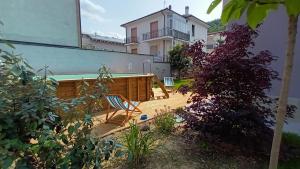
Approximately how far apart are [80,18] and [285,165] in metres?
12.7

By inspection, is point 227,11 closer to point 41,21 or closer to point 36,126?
point 36,126

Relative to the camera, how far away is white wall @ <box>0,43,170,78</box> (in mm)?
9305

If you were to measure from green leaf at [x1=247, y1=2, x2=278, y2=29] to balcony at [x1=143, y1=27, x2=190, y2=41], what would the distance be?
21.1m

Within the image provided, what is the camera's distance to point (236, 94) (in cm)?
310

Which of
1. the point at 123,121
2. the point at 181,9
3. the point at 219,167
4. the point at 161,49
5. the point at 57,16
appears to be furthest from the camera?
the point at 181,9

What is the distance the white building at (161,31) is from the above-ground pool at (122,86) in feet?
42.1

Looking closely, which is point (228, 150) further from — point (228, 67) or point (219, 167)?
point (228, 67)

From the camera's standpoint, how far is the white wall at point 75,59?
930 cm

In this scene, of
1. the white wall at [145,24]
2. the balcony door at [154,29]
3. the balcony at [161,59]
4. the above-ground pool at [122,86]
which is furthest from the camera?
the balcony door at [154,29]

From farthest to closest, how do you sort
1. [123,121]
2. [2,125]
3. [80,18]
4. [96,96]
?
[80,18] < [123,121] < [96,96] < [2,125]

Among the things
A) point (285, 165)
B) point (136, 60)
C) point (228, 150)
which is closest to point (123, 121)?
point (228, 150)

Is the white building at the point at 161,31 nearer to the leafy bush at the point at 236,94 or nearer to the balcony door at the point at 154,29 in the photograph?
the balcony door at the point at 154,29

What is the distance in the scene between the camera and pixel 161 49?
23016 mm

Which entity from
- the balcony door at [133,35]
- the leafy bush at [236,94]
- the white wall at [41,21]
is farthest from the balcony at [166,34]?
the leafy bush at [236,94]
